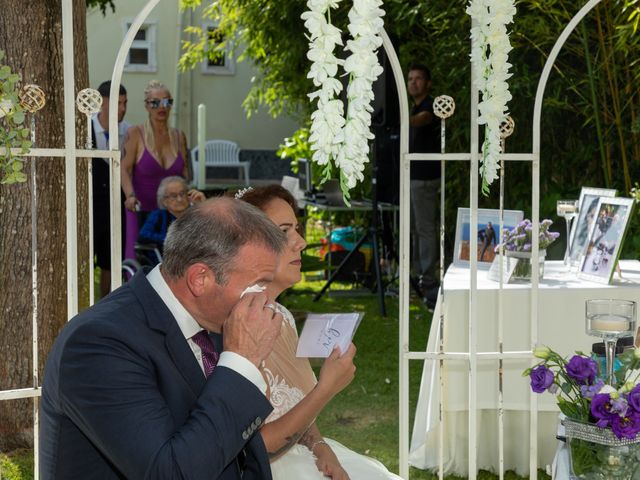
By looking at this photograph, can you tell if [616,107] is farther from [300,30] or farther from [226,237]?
[226,237]

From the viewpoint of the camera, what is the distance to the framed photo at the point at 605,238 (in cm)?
356

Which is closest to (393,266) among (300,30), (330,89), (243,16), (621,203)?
(300,30)

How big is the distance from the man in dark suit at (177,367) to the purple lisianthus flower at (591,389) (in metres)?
0.62

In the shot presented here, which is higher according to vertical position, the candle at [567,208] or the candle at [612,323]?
the candle at [567,208]

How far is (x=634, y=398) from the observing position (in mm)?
1864

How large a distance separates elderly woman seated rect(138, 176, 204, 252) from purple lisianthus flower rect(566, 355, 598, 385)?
3521 mm

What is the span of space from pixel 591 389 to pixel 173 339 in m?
0.82

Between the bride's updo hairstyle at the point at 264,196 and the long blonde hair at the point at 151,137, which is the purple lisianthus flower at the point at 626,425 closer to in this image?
the bride's updo hairstyle at the point at 264,196

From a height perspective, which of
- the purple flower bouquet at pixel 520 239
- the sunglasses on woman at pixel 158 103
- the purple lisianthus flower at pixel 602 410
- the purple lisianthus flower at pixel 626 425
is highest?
the sunglasses on woman at pixel 158 103

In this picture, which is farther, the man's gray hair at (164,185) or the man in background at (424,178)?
the man in background at (424,178)

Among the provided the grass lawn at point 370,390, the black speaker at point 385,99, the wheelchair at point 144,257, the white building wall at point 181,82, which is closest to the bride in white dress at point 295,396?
the grass lawn at point 370,390

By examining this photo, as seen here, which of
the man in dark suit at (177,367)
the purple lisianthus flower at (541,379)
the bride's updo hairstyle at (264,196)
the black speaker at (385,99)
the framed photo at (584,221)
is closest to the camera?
the man in dark suit at (177,367)

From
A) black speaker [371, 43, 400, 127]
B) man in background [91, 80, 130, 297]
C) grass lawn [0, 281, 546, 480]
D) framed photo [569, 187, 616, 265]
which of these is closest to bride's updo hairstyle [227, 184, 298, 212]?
grass lawn [0, 281, 546, 480]

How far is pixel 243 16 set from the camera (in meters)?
8.83
